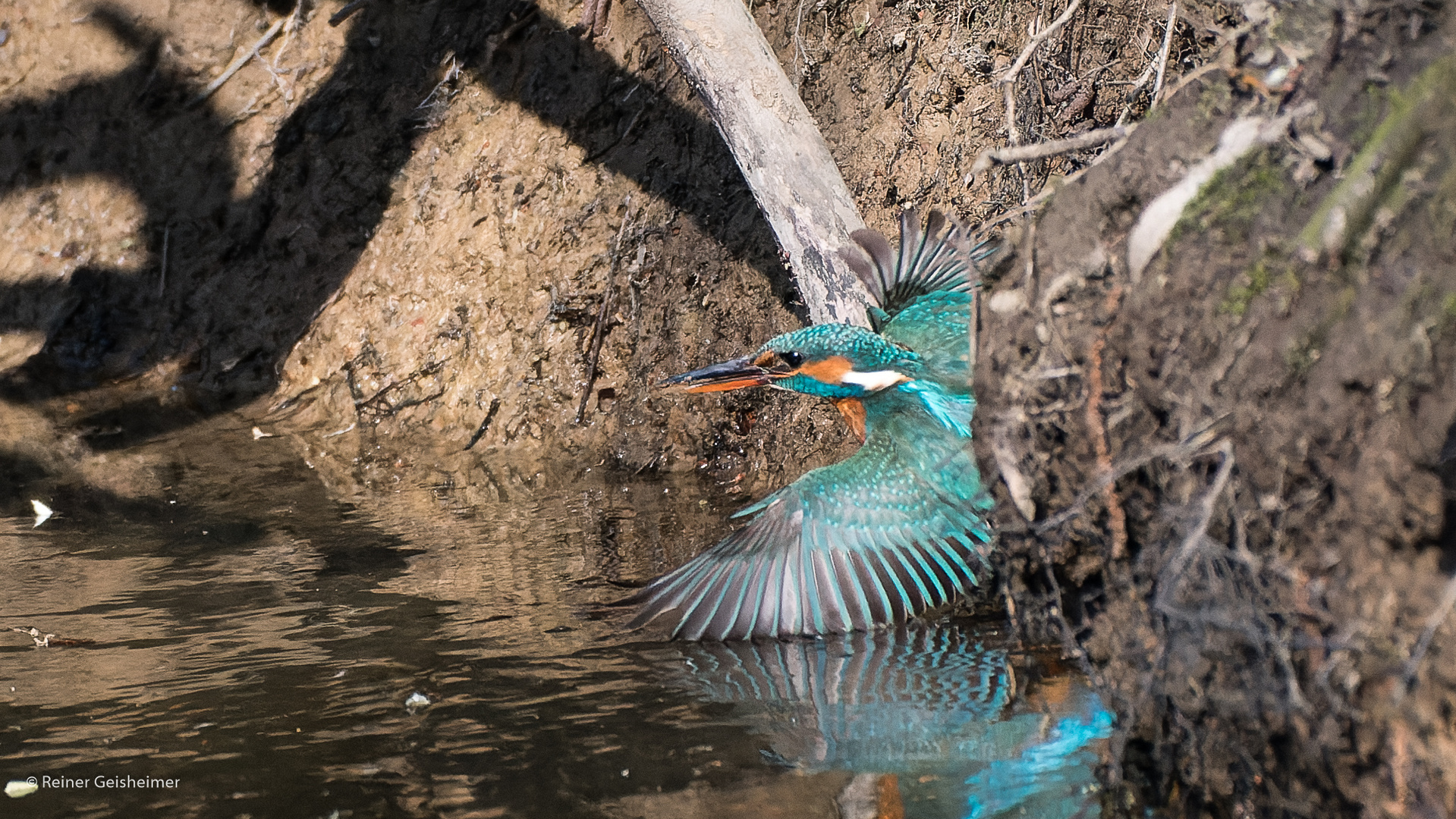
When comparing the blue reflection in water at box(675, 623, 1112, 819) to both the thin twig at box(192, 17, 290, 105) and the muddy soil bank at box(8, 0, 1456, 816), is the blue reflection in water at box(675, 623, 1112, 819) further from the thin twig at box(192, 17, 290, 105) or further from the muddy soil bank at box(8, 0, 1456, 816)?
the thin twig at box(192, 17, 290, 105)

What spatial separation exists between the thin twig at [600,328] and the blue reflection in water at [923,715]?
106 inches

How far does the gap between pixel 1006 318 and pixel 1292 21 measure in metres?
0.64

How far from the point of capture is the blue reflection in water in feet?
7.97

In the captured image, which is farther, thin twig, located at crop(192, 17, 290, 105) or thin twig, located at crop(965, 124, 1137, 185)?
thin twig, located at crop(192, 17, 290, 105)

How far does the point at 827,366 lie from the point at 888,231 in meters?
1.82

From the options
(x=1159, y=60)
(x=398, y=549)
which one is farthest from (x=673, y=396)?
(x=1159, y=60)

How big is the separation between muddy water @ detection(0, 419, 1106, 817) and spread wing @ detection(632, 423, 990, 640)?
0.15 m

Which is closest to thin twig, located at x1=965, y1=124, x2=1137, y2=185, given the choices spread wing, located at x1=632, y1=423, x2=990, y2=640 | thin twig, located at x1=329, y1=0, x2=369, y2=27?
spread wing, located at x1=632, y1=423, x2=990, y2=640

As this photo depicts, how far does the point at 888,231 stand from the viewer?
5.14 m

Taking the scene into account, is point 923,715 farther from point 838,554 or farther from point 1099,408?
A: point 1099,408

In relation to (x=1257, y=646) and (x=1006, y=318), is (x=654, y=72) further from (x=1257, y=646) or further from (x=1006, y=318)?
(x=1257, y=646)

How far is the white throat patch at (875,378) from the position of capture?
136 inches

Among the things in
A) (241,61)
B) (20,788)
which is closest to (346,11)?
(241,61)

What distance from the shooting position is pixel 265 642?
3.46 m
